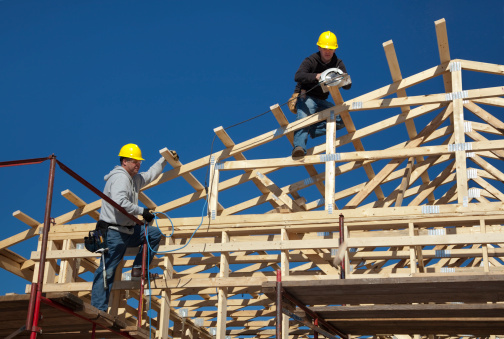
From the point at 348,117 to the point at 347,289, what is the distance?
4208mm

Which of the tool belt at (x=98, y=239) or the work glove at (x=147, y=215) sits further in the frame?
the work glove at (x=147, y=215)

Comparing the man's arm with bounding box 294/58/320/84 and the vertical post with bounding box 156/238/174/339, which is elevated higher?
the man's arm with bounding box 294/58/320/84

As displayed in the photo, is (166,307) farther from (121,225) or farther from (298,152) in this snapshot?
(298,152)

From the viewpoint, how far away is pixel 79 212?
38.3ft

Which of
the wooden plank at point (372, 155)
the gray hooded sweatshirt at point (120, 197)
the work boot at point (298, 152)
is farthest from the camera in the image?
the work boot at point (298, 152)

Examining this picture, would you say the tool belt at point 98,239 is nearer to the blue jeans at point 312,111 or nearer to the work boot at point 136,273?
the work boot at point 136,273

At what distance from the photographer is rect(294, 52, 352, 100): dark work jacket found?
1084cm

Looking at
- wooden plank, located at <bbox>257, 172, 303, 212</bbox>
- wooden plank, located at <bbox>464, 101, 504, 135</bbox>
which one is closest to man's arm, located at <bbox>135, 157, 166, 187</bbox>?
wooden plank, located at <bbox>257, 172, 303, 212</bbox>

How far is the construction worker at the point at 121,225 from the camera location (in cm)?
891

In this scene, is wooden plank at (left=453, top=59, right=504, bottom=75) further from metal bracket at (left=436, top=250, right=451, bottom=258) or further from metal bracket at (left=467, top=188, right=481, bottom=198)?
metal bracket at (left=467, top=188, right=481, bottom=198)

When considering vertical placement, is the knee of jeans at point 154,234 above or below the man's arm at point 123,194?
below

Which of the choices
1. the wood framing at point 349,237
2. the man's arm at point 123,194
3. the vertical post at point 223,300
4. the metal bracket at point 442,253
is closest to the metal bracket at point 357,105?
the wood framing at point 349,237

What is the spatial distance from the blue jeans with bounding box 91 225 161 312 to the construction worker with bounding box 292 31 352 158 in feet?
8.52

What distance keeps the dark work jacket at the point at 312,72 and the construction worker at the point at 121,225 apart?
283cm
